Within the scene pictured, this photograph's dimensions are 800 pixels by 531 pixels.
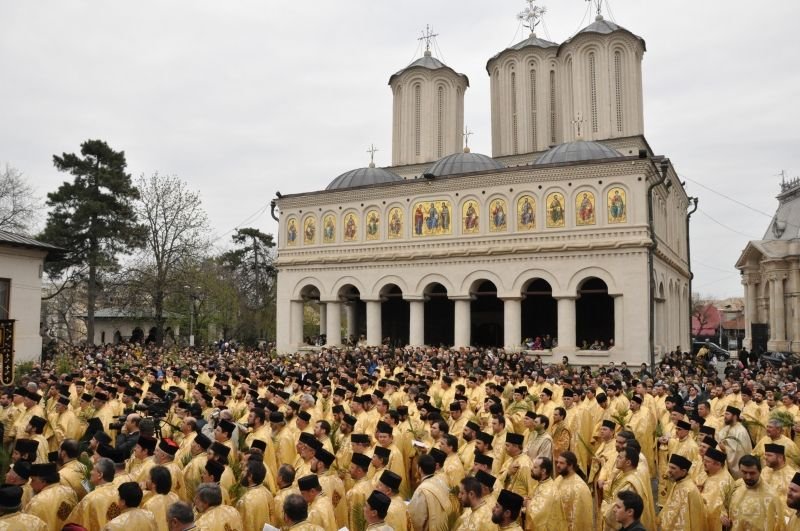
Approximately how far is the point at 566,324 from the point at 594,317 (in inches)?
200

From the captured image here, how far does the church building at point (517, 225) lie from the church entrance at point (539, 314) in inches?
3.1

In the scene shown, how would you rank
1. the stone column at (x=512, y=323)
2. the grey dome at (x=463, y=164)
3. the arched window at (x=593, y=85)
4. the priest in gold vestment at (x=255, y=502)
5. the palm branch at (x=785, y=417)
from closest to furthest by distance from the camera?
the priest in gold vestment at (x=255, y=502) < the palm branch at (x=785, y=417) < the stone column at (x=512, y=323) < the grey dome at (x=463, y=164) < the arched window at (x=593, y=85)

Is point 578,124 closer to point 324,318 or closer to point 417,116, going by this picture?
point 417,116

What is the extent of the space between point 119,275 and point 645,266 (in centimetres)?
2911

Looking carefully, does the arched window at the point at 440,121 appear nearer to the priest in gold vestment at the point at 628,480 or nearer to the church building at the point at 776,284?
the church building at the point at 776,284

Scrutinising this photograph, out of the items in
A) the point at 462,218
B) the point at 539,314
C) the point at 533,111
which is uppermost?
the point at 533,111

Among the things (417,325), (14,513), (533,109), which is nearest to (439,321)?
(417,325)

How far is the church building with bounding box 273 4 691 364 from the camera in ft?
96.3

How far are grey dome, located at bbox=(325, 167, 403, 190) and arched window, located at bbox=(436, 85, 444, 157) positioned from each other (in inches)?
186

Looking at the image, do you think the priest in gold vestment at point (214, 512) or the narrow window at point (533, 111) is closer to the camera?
the priest in gold vestment at point (214, 512)

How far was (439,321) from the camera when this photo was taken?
38.3 metres

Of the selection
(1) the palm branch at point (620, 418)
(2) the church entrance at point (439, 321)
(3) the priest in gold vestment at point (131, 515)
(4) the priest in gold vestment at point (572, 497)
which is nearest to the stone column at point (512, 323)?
(2) the church entrance at point (439, 321)

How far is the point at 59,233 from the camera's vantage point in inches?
1436

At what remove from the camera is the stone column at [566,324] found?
2967 centimetres
